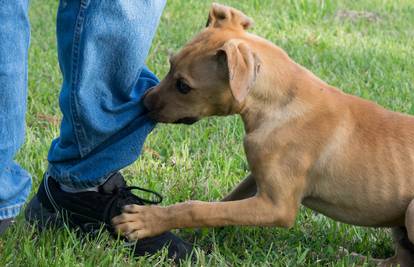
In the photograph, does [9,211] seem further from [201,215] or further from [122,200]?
[201,215]

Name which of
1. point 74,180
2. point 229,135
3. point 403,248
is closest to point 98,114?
point 74,180

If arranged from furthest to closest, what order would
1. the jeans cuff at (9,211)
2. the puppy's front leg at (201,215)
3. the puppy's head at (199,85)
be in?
the puppy's head at (199,85) < the puppy's front leg at (201,215) < the jeans cuff at (9,211)

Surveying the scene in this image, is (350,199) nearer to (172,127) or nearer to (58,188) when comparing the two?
(58,188)

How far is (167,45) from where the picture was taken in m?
7.19

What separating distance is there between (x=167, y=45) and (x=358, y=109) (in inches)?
147

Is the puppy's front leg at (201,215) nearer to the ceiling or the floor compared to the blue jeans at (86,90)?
nearer to the floor

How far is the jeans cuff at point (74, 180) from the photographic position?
11.1ft

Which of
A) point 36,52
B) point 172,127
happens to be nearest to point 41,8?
point 36,52

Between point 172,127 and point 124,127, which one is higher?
point 124,127

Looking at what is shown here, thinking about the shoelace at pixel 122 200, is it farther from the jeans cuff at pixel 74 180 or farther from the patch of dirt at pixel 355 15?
the patch of dirt at pixel 355 15

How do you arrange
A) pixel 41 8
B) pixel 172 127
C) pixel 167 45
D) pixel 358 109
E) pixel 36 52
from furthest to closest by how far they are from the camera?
pixel 41 8 → pixel 167 45 → pixel 36 52 → pixel 172 127 → pixel 358 109

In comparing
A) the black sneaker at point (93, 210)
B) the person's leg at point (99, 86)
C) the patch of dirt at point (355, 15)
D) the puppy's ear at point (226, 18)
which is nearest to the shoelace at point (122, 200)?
the black sneaker at point (93, 210)

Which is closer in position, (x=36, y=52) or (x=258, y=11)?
(x=36, y=52)

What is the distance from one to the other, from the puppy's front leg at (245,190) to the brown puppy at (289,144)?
150 mm
